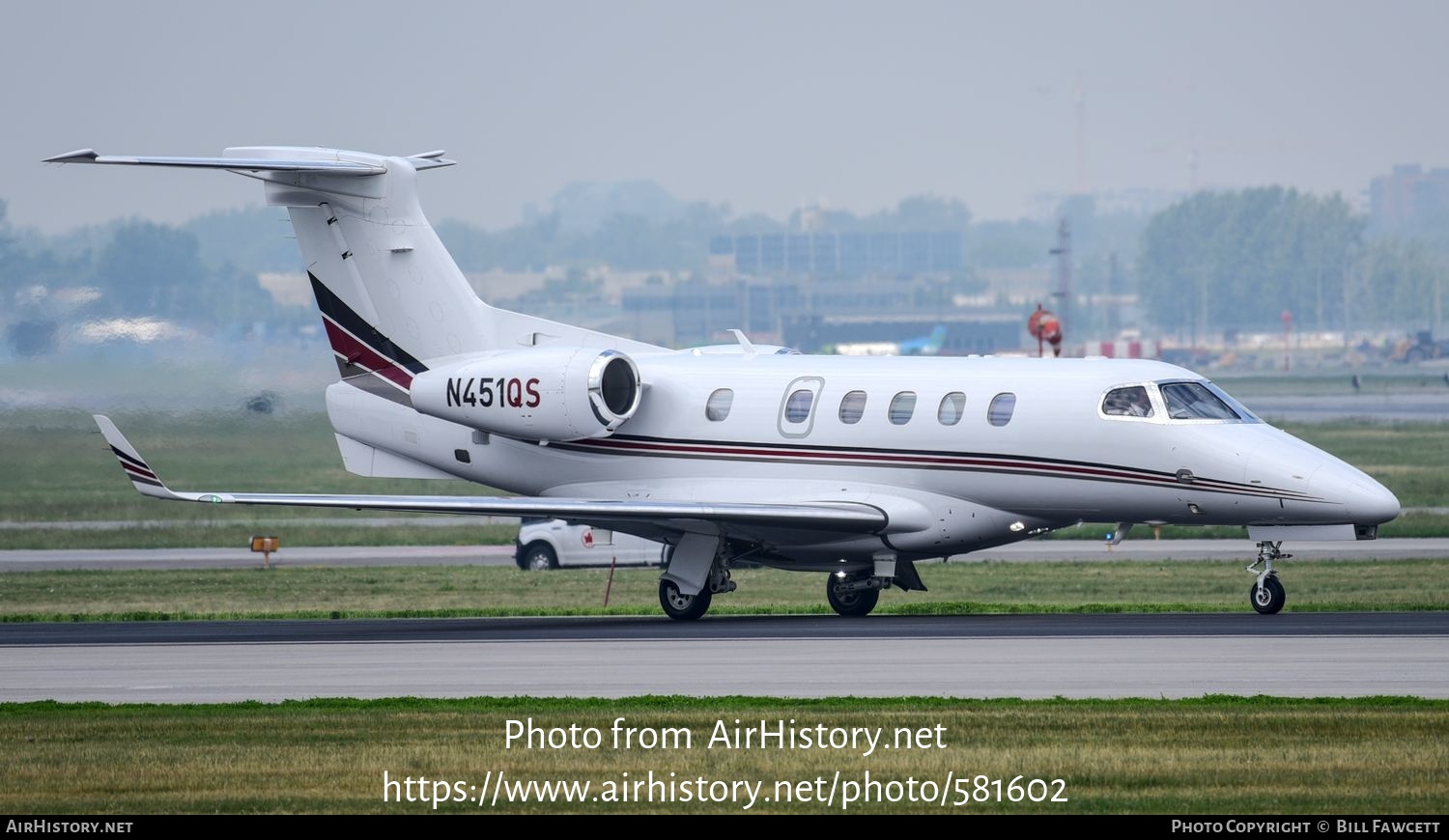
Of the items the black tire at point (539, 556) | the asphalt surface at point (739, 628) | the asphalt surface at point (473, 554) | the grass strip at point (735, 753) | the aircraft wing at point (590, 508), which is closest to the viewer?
the grass strip at point (735, 753)

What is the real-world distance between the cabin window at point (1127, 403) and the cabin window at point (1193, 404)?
0.25 metres

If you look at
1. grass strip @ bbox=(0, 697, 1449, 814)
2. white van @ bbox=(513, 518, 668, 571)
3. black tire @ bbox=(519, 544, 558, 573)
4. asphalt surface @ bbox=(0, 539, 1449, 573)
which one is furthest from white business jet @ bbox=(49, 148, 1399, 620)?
asphalt surface @ bbox=(0, 539, 1449, 573)

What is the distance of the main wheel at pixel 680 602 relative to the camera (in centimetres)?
2788

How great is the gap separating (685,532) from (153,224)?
36407 millimetres

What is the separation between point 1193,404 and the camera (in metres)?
25.6

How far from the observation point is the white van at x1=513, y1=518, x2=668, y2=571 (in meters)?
40.9

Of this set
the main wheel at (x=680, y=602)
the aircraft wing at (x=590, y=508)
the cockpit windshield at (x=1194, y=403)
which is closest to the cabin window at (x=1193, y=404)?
the cockpit windshield at (x=1194, y=403)

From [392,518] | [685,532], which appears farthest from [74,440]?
[685,532]

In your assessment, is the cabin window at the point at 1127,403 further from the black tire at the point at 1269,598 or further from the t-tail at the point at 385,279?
the t-tail at the point at 385,279

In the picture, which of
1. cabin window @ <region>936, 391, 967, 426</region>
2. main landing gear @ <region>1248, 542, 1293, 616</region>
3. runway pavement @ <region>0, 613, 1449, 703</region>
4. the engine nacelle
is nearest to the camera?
runway pavement @ <region>0, 613, 1449, 703</region>

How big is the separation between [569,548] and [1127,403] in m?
17.9

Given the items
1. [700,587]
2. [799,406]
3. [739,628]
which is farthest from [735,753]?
[799,406]

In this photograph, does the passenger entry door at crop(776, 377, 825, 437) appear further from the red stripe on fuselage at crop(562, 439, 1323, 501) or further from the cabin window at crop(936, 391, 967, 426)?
the cabin window at crop(936, 391, 967, 426)

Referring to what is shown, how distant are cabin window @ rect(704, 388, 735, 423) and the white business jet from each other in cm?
3
